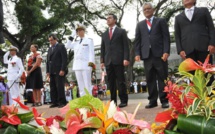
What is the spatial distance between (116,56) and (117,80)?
418 millimetres

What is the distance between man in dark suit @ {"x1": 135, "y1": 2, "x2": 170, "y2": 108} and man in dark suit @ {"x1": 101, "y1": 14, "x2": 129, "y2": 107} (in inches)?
15.4

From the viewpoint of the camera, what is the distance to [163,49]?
5.10 metres

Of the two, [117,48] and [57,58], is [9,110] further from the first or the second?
[57,58]

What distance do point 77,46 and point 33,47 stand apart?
2.48 m

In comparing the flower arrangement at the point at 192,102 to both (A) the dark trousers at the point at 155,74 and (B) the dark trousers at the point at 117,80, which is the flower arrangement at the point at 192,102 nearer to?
(A) the dark trousers at the point at 155,74

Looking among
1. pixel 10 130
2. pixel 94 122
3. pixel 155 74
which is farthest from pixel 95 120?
pixel 155 74

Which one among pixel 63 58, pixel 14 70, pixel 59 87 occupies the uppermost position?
pixel 63 58

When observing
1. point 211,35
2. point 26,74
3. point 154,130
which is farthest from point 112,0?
point 154,130

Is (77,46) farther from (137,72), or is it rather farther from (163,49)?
(137,72)

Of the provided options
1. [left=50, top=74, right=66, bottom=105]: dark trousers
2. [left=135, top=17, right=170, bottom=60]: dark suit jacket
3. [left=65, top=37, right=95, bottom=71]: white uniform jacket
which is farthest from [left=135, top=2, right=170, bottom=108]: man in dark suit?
[left=50, top=74, right=66, bottom=105]: dark trousers

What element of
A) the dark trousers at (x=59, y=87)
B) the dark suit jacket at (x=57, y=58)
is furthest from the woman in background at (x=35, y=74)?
the dark suit jacket at (x=57, y=58)

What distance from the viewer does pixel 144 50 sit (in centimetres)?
523

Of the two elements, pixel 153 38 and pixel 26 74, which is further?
pixel 26 74

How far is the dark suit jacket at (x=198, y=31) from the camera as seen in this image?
463 centimetres
